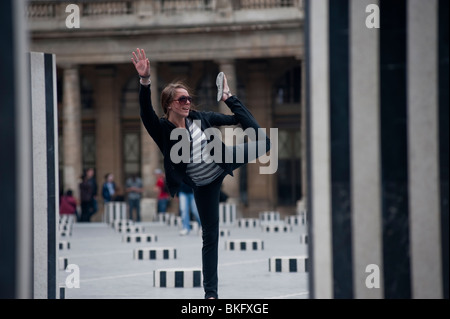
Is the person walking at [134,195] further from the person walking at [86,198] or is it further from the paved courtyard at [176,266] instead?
the paved courtyard at [176,266]

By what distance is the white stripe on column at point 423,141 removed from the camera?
500 cm

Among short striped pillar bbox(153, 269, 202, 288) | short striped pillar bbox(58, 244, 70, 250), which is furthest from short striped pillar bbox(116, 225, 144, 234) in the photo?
short striped pillar bbox(153, 269, 202, 288)

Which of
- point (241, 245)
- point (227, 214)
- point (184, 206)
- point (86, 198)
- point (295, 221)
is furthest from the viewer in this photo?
point (86, 198)

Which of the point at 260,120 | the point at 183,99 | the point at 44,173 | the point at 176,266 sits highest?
the point at 260,120

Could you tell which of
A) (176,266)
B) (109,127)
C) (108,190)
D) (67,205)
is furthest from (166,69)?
Result: (176,266)

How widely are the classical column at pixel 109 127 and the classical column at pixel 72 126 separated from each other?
257 cm

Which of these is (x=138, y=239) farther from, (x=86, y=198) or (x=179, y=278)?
(x=86, y=198)

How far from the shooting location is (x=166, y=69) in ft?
136

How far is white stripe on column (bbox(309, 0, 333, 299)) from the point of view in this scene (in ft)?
16.5

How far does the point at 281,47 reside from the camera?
36438 millimetres

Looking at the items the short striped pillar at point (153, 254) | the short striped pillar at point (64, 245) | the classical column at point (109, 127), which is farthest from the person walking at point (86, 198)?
the short striped pillar at point (153, 254)

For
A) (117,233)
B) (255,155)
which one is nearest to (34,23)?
(117,233)

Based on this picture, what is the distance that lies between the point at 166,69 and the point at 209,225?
34.3 m

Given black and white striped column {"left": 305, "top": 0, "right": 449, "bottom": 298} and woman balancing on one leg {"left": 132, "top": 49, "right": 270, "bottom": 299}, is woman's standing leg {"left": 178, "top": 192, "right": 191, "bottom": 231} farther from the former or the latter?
black and white striped column {"left": 305, "top": 0, "right": 449, "bottom": 298}
